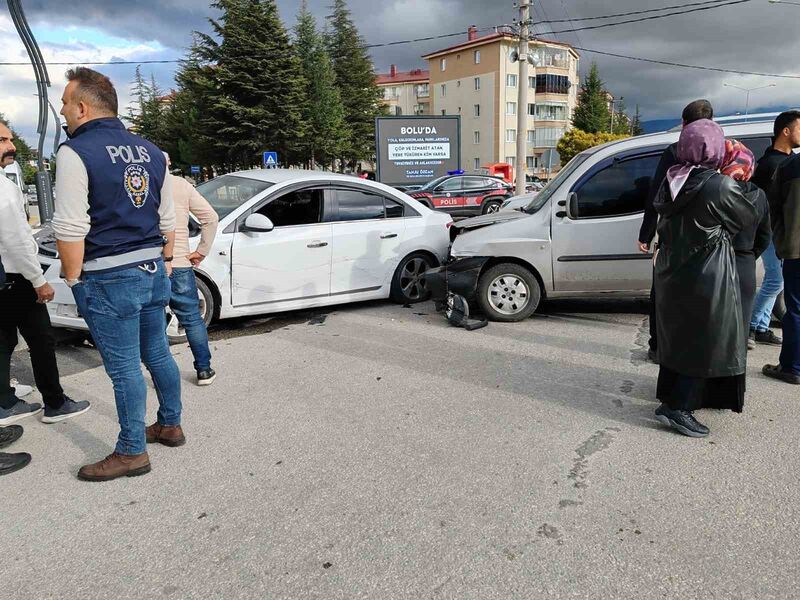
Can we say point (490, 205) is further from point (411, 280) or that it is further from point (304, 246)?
point (304, 246)

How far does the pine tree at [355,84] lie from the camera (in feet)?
172

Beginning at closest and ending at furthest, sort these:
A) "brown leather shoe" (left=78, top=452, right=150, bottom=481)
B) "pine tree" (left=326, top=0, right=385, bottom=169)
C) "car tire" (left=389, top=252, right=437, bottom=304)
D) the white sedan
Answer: "brown leather shoe" (left=78, top=452, right=150, bottom=481)
the white sedan
"car tire" (left=389, top=252, right=437, bottom=304)
"pine tree" (left=326, top=0, right=385, bottom=169)

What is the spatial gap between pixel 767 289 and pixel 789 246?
126cm

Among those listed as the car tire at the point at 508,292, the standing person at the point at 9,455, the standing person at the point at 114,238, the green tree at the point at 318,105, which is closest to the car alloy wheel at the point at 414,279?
the car tire at the point at 508,292

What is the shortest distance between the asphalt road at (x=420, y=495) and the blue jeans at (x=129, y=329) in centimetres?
38

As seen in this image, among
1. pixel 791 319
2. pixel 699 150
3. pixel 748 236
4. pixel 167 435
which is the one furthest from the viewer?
pixel 791 319

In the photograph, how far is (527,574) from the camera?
239cm

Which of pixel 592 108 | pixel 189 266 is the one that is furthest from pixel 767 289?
pixel 592 108

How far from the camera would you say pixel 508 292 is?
20.9 feet

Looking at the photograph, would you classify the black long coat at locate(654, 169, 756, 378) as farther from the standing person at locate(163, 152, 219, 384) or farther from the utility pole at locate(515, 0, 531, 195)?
the utility pole at locate(515, 0, 531, 195)

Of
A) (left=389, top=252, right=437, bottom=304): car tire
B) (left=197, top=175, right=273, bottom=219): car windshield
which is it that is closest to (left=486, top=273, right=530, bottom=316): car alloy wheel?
(left=389, top=252, right=437, bottom=304): car tire

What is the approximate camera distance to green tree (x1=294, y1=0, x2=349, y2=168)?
42.3 meters

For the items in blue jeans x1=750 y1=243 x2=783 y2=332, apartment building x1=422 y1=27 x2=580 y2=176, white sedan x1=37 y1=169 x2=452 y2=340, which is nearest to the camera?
blue jeans x1=750 y1=243 x2=783 y2=332

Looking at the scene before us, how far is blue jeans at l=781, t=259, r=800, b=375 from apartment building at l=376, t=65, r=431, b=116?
7941 centimetres
